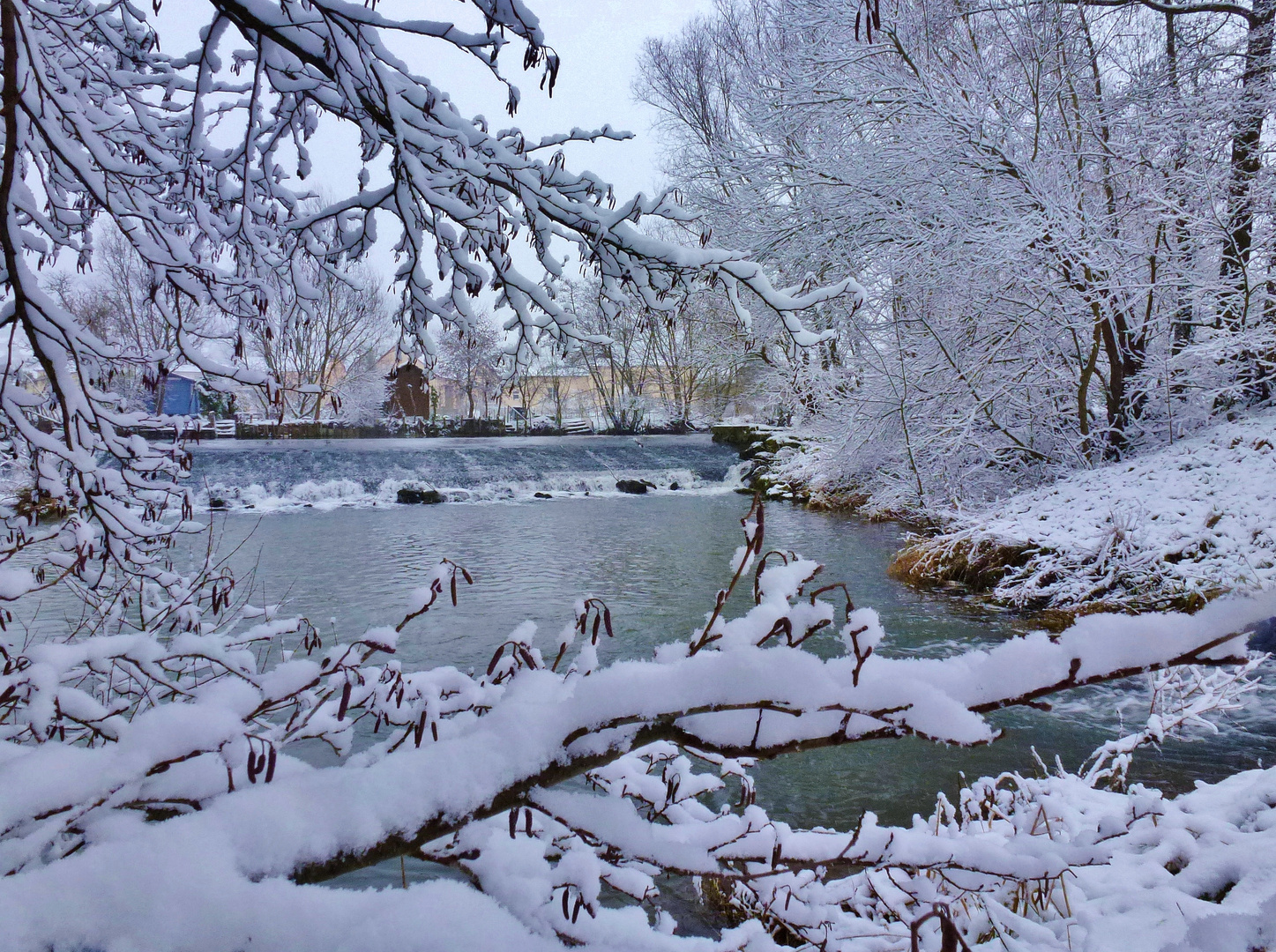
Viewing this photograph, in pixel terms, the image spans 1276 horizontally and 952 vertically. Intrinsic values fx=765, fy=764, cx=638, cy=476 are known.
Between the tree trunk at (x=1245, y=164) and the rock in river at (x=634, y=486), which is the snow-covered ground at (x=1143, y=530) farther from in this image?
the rock in river at (x=634, y=486)

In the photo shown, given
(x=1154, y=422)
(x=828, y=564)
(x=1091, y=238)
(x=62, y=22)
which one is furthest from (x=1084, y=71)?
(x=62, y=22)

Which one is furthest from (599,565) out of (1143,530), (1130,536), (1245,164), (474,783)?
(474,783)

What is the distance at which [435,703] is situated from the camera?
1762 millimetres

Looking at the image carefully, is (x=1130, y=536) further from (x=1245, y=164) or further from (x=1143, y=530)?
(x=1245, y=164)

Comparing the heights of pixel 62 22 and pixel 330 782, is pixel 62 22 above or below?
above

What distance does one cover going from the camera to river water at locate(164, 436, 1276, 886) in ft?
15.5

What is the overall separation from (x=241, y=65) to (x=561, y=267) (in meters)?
1.82

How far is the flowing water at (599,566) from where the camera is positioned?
4.72 metres

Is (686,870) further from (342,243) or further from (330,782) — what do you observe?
(342,243)

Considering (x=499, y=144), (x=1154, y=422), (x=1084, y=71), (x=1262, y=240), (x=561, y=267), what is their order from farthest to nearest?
1. (x=1084, y=71)
2. (x=1154, y=422)
3. (x=1262, y=240)
4. (x=561, y=267)
5. (x=499, y=144)

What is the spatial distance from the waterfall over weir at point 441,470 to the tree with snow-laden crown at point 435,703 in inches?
A: 534

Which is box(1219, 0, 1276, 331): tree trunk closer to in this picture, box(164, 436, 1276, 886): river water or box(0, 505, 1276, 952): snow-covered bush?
box(164, 436, 1276, 886): river water

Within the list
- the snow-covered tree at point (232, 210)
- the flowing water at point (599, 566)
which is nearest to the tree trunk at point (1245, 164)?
the flowing water at point (599, 566)

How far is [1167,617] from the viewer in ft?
3.50
